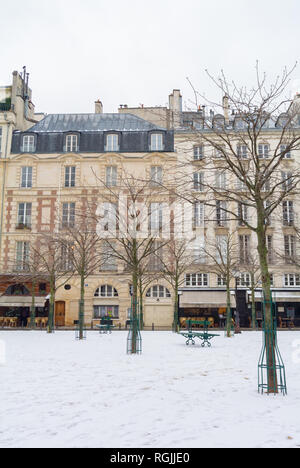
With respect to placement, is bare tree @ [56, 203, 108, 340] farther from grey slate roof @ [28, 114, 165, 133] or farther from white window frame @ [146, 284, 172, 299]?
grey slate roof @ [28, 114, 165, 133]

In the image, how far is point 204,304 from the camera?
28.6m

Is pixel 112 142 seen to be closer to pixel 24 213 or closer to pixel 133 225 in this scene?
pixel 24 213

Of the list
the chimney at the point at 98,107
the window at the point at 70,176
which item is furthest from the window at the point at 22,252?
the chimney at the point at 98,107

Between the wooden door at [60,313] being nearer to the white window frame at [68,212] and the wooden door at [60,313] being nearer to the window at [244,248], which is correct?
the white window frame at [68,212]

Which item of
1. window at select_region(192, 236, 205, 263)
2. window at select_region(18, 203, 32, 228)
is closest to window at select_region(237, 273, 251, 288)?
window at select_region(192, 236, 205, 263)

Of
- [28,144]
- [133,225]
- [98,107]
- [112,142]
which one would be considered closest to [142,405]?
[133,225]

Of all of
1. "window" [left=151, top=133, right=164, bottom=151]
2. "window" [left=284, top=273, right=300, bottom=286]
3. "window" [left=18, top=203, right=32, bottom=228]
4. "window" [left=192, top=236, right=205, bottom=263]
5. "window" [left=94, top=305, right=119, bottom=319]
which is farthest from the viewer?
"window" [left=151, top=133, right=164, bottom=151]

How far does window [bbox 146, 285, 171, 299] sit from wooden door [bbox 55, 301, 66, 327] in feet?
21.1

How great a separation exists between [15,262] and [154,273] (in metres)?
10.2

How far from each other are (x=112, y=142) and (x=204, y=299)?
1474 cm

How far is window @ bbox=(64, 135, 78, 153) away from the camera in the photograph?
109 ft

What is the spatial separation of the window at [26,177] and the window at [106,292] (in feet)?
32.9

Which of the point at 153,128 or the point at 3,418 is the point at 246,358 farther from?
the point at 153,128
